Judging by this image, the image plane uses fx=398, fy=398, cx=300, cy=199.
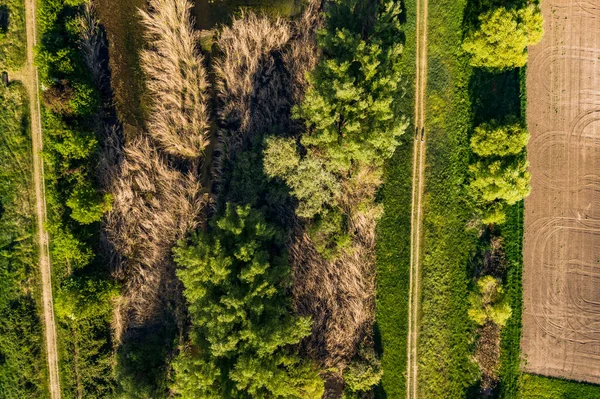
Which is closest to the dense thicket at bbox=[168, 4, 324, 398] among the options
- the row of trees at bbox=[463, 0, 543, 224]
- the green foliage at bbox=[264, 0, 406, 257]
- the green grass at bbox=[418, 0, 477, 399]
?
the green foliage at bbox=[264, 0, 406, 257]

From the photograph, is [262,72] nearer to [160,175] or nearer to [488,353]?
[160,175]

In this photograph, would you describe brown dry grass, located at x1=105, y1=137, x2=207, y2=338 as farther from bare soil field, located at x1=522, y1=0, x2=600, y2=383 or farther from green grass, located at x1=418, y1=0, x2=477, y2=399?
bare soil field, located at x1=522, y1=0, x2=600, y2=383

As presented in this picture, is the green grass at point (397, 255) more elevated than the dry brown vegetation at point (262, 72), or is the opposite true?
the dry brown vegetation at point (262, 72)

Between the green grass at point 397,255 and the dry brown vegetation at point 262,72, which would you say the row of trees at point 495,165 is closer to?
the green grass at point 397,255

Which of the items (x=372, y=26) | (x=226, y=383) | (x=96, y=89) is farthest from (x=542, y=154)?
(x=96, y=89)

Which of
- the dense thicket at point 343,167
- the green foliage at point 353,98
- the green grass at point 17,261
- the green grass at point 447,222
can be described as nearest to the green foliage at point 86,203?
the green grass at point 17,261

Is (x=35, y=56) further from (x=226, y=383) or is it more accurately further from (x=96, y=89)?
(x=226, y=383)

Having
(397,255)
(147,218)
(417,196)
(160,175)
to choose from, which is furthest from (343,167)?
(147,218)
